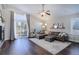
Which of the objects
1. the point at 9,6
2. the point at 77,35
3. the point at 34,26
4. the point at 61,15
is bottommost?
the point at 77,35

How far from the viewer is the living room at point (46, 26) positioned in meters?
2.56

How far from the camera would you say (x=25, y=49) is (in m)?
2.59

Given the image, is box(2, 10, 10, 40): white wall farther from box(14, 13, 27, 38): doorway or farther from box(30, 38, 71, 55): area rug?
box(30, 38, 71, 55): area rug

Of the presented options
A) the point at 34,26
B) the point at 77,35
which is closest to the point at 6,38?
the point at 34,26

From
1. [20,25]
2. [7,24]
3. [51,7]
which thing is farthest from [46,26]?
[7,24]

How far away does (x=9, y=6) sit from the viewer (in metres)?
2.58

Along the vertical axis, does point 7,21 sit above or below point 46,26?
above

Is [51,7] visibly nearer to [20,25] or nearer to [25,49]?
[20,25]

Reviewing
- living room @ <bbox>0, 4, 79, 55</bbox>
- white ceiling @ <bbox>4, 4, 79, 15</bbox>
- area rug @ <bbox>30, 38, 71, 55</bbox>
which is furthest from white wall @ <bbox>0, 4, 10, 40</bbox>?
area rug @ <bbox>30, 38, 71, 55</bbox>

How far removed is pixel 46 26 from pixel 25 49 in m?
0.76

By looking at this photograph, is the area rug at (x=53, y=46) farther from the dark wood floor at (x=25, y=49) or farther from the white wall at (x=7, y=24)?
the white wall at (x=7, y=24)

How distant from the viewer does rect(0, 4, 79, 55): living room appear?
256 centimetres
